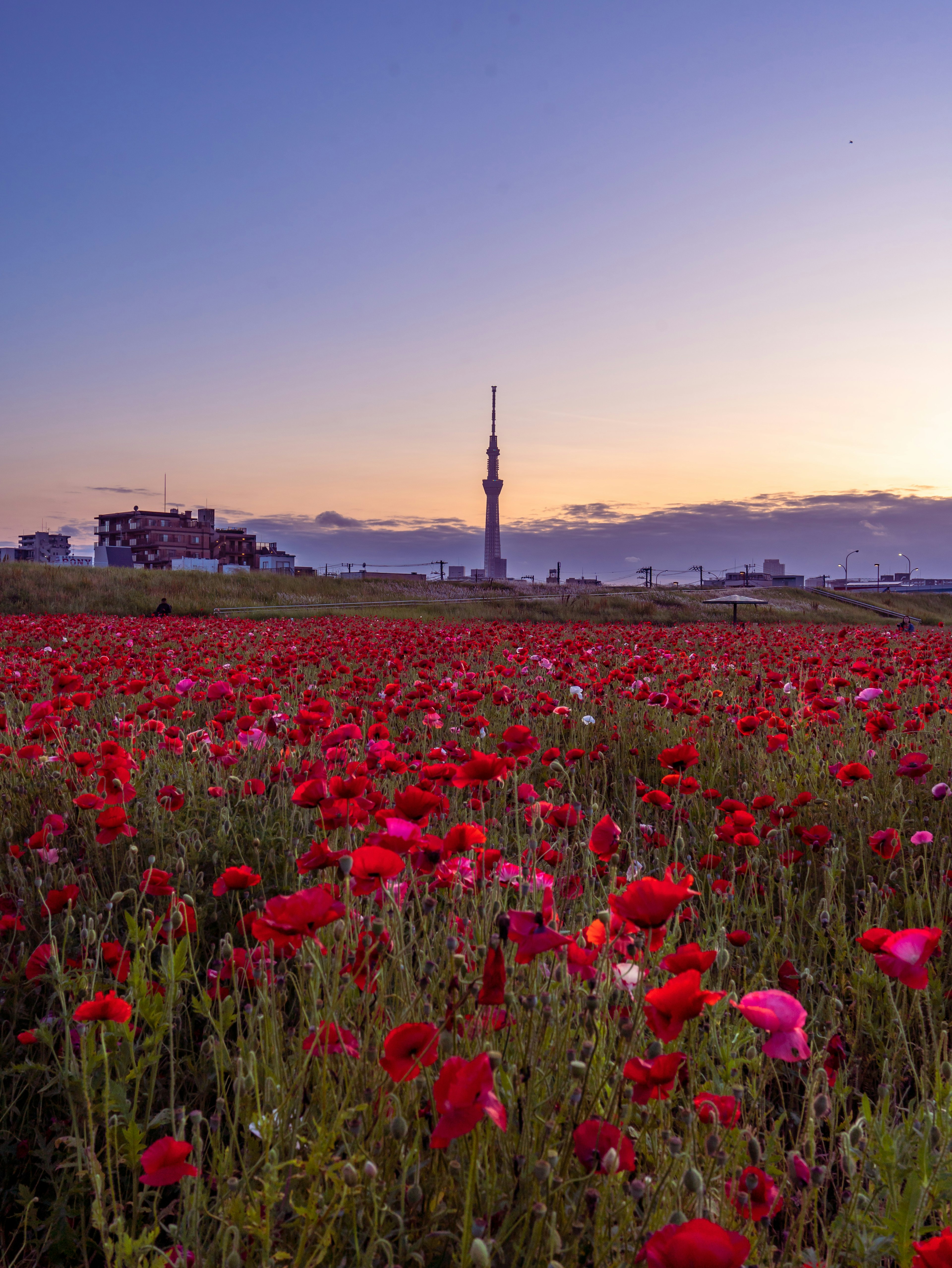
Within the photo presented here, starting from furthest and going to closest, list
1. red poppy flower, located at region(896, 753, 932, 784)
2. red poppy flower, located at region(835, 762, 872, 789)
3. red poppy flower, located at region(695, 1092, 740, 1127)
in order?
red poppy flower, located at region(896, 753, 932, 784) → red poppy flower, located at region(835, 762, 872, 789) → red poppy flower, located at region(695, 1092, 740, 1127)

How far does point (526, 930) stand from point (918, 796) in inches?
→ 139

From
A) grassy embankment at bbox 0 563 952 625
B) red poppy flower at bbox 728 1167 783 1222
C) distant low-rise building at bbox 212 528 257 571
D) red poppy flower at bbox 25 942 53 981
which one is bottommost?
red poppy flower at bbox 728 1167 783 1222

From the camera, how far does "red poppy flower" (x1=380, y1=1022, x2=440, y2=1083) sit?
101 cm

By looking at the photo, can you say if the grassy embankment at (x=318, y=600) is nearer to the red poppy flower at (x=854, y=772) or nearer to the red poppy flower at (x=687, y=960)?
the red poppy flower at (x=854, y=772)

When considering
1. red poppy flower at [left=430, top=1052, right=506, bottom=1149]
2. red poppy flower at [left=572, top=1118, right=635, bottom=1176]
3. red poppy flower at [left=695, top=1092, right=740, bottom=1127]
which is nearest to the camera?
red poppy flower at [left=430, top=1052, right=506, bottom=1149]

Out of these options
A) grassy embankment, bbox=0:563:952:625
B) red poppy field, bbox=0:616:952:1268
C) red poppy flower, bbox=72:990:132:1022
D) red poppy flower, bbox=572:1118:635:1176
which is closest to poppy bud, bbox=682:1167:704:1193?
red poppy field, bbox=0:616:952:1268

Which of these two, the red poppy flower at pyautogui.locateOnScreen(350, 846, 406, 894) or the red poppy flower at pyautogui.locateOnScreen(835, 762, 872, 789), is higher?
the red poppy flower at pyautogui.locateOnScreen(350, 846, 406, 894)

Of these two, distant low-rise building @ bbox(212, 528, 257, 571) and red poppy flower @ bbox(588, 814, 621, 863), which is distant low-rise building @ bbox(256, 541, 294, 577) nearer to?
distant low-rise building @ bbox(212, 528, 257, 571)

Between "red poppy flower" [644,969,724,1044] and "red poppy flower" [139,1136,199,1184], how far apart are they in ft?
2.43

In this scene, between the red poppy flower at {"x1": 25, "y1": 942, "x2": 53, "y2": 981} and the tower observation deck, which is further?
the tower observation deck

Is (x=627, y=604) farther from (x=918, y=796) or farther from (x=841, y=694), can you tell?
(x=918, y=796)

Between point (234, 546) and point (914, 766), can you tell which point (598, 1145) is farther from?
point (234, 546)

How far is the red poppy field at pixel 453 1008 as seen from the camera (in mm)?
1144

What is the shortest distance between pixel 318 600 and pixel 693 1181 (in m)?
27.4
